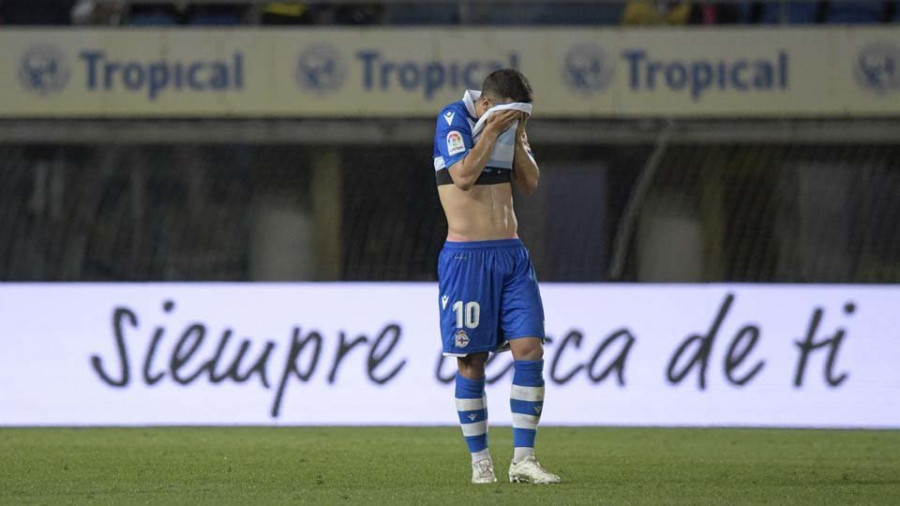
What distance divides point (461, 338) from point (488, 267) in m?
0.32

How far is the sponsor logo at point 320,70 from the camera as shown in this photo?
17.3 meters

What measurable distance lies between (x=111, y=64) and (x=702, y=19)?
6.34m

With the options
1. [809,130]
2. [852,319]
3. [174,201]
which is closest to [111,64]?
[174,201]

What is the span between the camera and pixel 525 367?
6.75 meters

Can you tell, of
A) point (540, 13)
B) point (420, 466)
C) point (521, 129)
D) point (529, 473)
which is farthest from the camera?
point (540, 13)

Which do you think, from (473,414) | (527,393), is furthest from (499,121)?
(473,414)

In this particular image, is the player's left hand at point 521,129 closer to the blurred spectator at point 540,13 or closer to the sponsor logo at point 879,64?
the blurred spectator at point 540,13

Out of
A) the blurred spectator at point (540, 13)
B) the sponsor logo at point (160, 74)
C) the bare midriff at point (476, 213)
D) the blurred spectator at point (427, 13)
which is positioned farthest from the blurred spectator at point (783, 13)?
the bare midriff at point (476, 213)

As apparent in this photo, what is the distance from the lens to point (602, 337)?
11.4 m

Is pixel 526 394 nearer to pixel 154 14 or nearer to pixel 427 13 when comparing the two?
pixel 427 13

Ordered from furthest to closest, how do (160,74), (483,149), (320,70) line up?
(320,70)
(160,74)
(483,149)

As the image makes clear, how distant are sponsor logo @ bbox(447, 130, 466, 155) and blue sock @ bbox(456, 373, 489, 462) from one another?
38.2 inches

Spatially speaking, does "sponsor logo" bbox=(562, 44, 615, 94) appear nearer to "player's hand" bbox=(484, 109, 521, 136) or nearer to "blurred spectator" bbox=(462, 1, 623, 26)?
"blurred spectator" bbox=(462, 1, 623, 26)

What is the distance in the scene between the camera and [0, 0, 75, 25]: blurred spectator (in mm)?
17344
